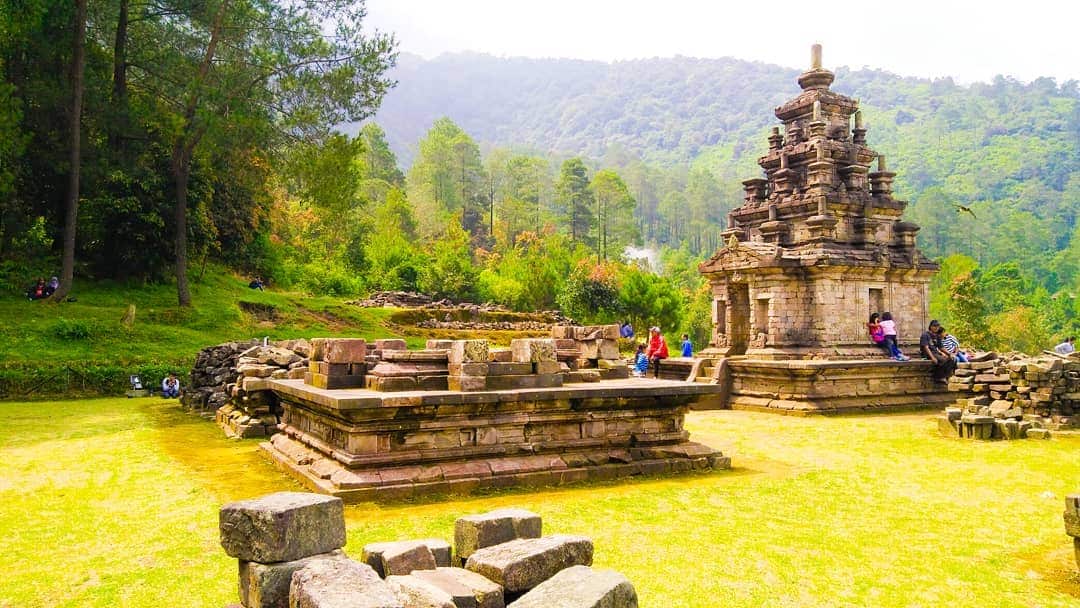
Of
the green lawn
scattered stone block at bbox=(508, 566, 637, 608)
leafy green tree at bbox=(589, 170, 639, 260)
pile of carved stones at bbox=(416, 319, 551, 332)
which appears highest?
leafy green tree at bbox=(589, 170, 639, 260)

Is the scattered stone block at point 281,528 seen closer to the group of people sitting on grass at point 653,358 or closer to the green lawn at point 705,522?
the green lawn at point 705,522

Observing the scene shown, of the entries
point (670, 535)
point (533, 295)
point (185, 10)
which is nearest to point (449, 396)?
point (670, 535)

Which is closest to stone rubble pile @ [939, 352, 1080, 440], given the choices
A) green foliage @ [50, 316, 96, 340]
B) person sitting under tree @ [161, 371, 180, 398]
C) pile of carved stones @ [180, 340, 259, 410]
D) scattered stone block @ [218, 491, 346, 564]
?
scattered stone block @ [218, 491, 346, 564]

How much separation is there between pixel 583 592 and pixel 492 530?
108 centimetres

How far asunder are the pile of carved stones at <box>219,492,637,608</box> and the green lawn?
0.63 m

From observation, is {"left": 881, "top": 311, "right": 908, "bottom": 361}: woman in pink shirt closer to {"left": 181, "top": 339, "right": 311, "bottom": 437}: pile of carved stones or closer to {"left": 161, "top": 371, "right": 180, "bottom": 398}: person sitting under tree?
{"left": 181, "top": 339, "right": 311, "bottom": 437}: pile of carved stones

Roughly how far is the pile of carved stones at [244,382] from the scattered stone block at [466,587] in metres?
6.86

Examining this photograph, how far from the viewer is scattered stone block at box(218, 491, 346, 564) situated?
3467 millimetres

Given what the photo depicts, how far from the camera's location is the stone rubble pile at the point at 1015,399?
33.1 feet

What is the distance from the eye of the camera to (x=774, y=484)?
275 inches

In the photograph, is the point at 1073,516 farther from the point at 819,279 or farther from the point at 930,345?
the point at 930,345

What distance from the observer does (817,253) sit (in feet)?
49.5

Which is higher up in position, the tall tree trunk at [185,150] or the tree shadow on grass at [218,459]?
the tall tree trunk at [185,150]

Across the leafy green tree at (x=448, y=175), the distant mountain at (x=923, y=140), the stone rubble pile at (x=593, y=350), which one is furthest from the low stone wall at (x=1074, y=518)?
the leafy green tree at (x=448, y=175)
